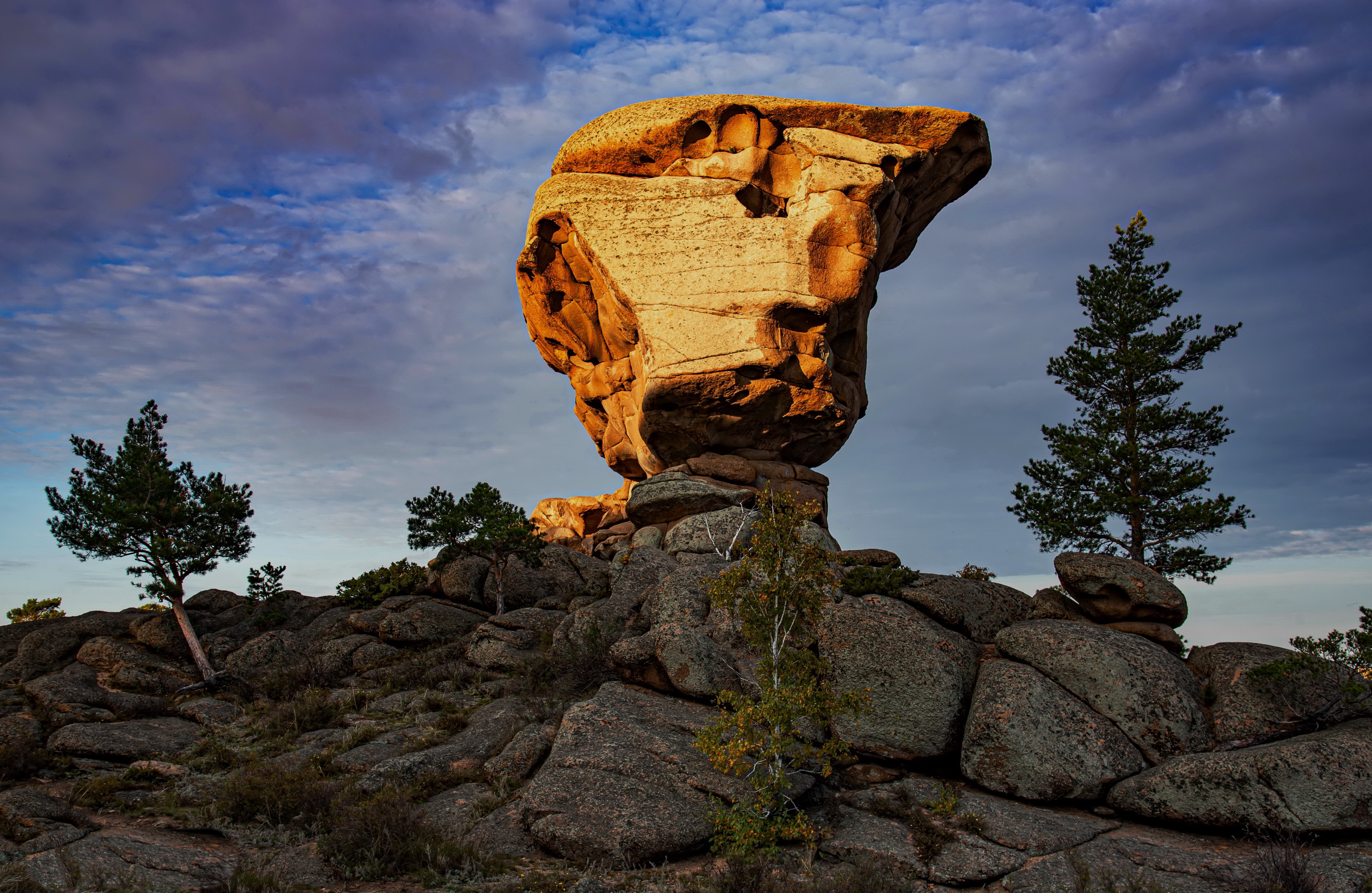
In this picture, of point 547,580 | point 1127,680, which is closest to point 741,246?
point 547,580

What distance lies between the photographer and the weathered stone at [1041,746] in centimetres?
1452

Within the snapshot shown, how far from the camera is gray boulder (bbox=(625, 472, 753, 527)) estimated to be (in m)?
31.7

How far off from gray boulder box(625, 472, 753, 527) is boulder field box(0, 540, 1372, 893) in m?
8.07

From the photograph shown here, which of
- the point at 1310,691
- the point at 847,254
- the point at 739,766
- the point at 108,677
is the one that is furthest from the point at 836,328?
the point at 108,677

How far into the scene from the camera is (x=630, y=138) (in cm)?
3572

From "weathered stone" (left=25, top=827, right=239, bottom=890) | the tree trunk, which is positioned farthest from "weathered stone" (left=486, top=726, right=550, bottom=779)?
the tree trunk

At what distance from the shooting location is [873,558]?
23766mm

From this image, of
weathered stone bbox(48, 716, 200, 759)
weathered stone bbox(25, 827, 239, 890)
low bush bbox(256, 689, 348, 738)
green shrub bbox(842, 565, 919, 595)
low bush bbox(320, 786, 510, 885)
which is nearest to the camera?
weathered stone bbox(25, 827, 239, 890)

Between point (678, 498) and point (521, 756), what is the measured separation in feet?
56.1

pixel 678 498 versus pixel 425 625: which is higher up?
pixel 678 498

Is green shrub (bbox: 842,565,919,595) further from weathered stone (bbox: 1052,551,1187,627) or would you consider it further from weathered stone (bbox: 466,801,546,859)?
weathered stone (bbox: 466,801,546,859)

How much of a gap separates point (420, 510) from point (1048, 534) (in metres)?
22.7

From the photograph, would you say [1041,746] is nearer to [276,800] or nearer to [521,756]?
[521,756]

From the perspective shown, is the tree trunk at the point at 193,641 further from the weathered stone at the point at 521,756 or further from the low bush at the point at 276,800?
the weathered stone at the point at 521,756
